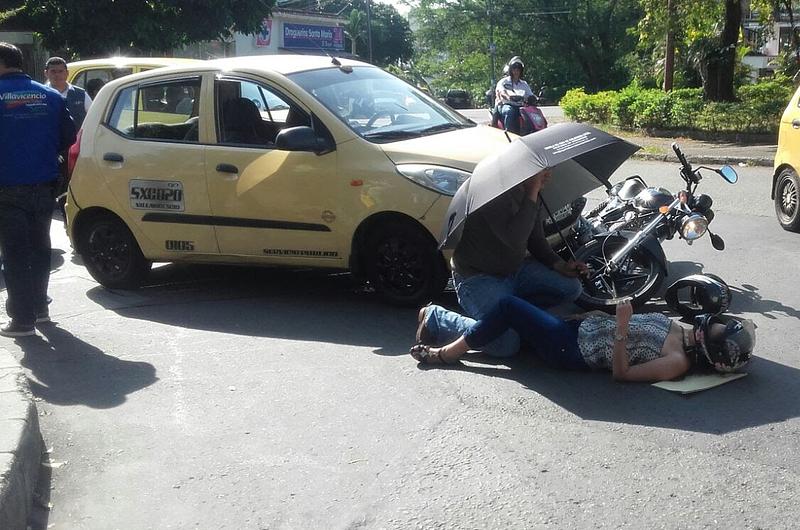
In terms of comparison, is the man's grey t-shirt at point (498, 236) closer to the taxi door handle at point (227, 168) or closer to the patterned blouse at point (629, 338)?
the patterned blouse at point (629, 338)

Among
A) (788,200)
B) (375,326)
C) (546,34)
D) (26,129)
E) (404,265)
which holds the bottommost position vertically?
(375,326)

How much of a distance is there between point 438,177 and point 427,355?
1.45 metres

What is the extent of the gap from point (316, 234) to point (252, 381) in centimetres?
170

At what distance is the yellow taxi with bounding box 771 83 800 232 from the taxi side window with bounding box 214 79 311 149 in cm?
499

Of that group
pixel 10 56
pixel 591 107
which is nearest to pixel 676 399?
pixel 10 56

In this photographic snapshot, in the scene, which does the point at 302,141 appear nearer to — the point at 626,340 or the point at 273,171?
the point at 273,171

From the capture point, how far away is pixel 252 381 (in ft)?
19.6

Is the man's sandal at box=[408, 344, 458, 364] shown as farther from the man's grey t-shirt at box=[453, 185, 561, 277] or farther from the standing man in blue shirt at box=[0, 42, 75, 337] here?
the standing man in blue shirt at box=[0, 42, 75, 337]

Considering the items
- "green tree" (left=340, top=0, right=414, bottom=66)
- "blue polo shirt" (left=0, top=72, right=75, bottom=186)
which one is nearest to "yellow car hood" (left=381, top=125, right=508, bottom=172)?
"blue polo shirt" (left=0, top=72, right=75, bottom=186)

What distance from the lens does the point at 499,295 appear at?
6.02 metres

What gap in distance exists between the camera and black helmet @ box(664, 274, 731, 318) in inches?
248

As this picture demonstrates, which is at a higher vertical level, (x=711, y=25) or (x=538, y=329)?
(x=711, y=25)

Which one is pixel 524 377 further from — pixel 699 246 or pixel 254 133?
pixel 699 246

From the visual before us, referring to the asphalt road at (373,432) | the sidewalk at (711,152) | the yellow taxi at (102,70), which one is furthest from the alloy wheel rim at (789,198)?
the yellow taxi at (102,70)
